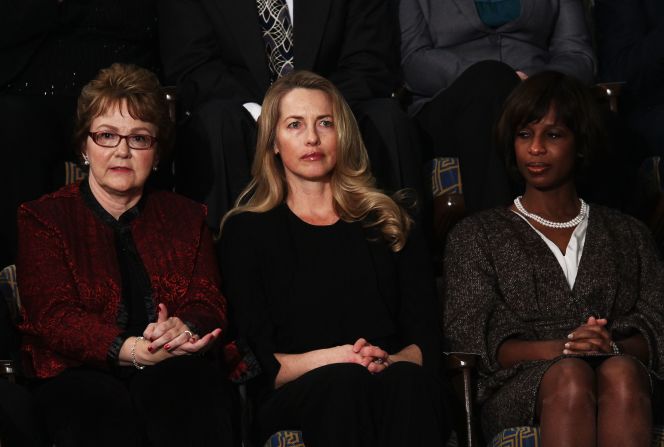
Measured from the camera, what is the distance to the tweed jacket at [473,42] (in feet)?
14.8

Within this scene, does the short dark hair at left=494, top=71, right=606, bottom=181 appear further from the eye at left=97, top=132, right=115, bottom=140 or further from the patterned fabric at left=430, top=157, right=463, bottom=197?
the eye at left=97, top=132, right=115, bottom=140

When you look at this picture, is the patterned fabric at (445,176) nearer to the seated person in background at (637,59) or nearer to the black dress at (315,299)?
the black dress at (315,299)

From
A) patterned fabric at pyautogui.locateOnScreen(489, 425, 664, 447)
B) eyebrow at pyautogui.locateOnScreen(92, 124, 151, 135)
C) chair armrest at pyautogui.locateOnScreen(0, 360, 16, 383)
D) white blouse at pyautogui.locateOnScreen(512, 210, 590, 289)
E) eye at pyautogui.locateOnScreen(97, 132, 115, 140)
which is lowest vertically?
patterned fabric at pyautogui.locateOnScreen(489, 425, 664, 447)

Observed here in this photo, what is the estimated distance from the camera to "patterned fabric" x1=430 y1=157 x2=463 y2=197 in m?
3.98

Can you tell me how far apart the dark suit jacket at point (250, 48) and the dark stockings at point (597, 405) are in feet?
4.92

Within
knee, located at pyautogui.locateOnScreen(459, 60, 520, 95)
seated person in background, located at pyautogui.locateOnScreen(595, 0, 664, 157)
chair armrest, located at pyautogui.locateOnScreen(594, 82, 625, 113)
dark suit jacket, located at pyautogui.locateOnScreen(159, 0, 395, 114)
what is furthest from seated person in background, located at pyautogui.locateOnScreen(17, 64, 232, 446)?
seated person in background, located at pyautogui.locateOnScreen(595, 0, 664, 157)

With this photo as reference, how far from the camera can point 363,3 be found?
14.3 feet

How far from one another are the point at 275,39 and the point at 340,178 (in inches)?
34.2

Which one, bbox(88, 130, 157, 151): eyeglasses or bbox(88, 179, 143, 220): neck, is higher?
bbox(88, 130, 157, 151): eyeglasses

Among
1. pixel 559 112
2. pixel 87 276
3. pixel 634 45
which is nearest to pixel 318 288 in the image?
pixel 87 276

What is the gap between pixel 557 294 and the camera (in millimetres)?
3469

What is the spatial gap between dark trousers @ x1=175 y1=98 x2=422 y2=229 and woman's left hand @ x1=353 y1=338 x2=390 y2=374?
0.77 m

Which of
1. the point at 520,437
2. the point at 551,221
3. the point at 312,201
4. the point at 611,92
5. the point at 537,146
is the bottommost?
the point at 520,437

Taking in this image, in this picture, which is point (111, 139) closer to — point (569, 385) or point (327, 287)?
point (327, 287)
